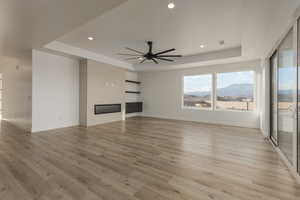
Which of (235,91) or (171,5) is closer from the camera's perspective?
(171,5)

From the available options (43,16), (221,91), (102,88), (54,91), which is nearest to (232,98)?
(221,91)

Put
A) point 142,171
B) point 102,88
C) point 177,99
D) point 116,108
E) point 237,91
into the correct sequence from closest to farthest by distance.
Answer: point 142,171
point 237,91
point 102,88
point 116,108
point 177,99

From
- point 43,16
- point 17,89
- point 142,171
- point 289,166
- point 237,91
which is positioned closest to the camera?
point 142,171

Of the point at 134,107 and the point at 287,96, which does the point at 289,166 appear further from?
the point at 134,107

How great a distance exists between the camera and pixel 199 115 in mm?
6879

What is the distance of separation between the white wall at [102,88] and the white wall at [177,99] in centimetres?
172

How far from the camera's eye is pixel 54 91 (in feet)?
17.1

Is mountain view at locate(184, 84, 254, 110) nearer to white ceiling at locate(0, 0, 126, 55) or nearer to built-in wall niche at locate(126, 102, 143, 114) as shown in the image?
built-in wall niche at locate(126, 102, 143, 114)

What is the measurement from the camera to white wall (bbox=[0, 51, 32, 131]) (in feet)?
16.1

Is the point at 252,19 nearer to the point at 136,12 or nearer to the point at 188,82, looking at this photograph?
the point at 136,12

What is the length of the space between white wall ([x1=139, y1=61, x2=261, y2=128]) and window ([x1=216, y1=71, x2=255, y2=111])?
0.74 ft

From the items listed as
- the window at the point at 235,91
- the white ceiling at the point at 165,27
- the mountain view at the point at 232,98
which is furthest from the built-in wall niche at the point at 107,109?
the window at the point at 235,91

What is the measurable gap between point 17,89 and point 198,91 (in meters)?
7.60

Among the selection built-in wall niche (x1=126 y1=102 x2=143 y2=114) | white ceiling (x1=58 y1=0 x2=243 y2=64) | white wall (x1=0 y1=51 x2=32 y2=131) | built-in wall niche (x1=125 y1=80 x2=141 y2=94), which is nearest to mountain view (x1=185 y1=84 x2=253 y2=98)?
white ceiling (x1=58 y1=0 x2=243 y2=64)
